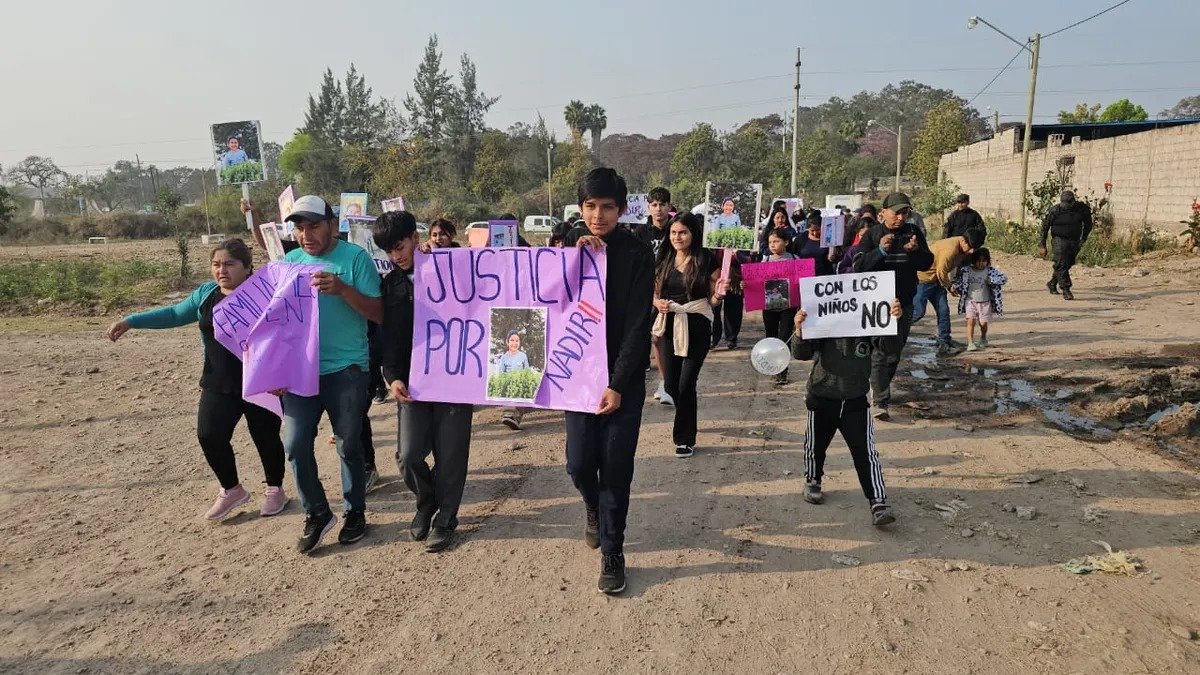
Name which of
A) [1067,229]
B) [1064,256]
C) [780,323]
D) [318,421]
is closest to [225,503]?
[318,421]

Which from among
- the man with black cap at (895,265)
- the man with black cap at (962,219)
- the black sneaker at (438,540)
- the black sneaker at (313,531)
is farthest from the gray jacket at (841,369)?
the man with black cap at (962,219)

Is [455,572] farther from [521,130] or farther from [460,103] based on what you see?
[521,130]

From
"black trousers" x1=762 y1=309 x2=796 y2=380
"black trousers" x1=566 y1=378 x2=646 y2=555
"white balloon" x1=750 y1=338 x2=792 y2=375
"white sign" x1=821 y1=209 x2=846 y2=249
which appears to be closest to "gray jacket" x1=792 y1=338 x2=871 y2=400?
"white balloon" x1=750 y1=338 x2=792 y2=375

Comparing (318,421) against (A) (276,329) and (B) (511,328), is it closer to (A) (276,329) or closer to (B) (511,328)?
(A) (276,329)

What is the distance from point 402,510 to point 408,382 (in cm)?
116

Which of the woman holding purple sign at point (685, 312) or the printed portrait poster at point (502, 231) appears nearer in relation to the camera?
the woman holding purple sign at point (685, 312)

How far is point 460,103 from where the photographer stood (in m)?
62.3

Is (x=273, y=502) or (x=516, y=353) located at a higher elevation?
(x=516, y=353)

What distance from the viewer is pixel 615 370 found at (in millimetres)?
3482

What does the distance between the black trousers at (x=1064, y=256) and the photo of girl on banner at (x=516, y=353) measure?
11.7m

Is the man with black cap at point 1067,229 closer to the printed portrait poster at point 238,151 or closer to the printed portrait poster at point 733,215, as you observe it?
the printed portrait poster at point 733,215

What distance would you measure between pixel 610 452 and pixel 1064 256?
11.9m

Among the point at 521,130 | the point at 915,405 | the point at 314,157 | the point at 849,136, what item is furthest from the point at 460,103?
the point at 915,405

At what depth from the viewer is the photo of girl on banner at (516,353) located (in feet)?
12.4
